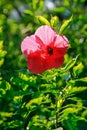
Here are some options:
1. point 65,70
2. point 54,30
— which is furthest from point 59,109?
point 54,30

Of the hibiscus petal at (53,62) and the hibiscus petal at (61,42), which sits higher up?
the hibiscus petal at (61,42)

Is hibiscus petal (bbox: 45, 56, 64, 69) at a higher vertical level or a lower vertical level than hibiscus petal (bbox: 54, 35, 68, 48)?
lower

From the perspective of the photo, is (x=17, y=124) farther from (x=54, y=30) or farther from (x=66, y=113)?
(x=54, y=30)

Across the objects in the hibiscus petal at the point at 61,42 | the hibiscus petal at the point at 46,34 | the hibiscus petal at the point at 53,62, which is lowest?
the hibiscus petal at the point at 53,62

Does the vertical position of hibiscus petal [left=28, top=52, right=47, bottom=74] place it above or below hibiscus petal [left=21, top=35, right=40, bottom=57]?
below

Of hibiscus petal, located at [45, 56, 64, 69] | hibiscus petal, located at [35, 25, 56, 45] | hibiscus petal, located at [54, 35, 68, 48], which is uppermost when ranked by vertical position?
hibiscus petal, located at [35, 25, 56, 45]

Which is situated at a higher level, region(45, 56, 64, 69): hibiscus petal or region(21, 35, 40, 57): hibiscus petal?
region(21, 35, 40, 57): hibiscus petal
